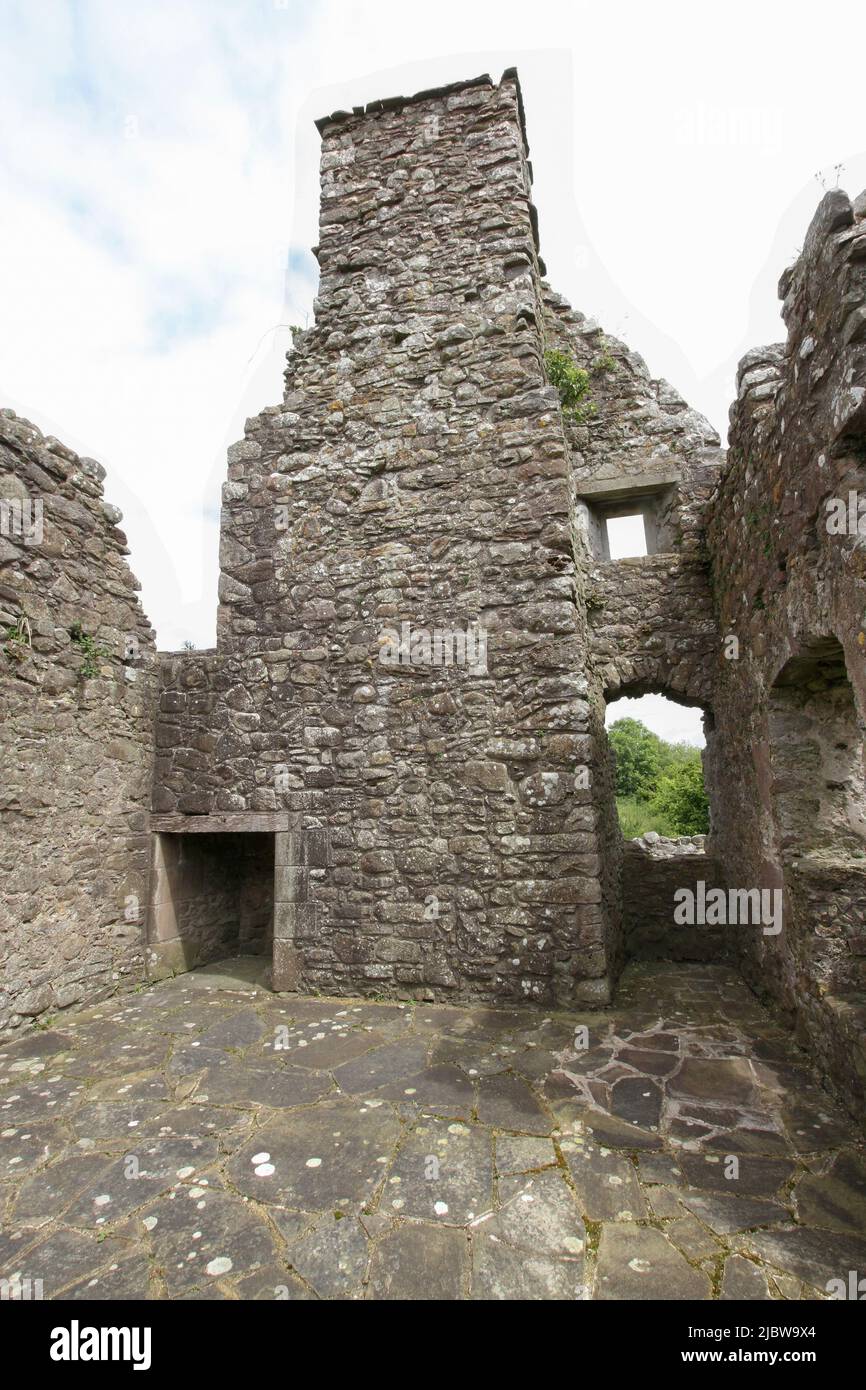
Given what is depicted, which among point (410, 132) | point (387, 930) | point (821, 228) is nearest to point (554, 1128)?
point (387, 930)

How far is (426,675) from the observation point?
549 cm

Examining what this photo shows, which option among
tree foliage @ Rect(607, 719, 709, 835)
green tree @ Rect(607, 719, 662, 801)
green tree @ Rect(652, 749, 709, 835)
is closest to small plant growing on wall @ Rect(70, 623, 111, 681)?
tree foliage @ Rect(607, 719, 709, 835)

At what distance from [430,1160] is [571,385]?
739 centimetres

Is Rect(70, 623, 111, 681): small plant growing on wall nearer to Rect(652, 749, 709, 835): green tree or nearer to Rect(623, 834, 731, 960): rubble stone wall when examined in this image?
Rect(623, 834, 731, 960): rubble stone wall

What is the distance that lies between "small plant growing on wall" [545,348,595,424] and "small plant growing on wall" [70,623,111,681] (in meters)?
5.53

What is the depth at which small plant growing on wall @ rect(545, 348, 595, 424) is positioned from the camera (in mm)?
7266

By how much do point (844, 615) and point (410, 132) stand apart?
6732 millimetres

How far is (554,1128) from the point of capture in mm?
3250

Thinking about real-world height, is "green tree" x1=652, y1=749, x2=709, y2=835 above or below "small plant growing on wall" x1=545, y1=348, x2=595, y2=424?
below

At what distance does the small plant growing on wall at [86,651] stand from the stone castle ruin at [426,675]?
0.03 metres

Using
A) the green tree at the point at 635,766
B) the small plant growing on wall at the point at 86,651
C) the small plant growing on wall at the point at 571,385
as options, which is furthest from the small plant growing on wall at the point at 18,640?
the green tree at the point at 635,766
